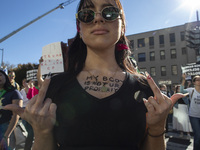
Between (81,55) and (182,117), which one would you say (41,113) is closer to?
(81,55)

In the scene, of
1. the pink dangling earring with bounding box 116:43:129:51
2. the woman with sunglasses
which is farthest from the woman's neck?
the pink dangling earring with bounding box 116:43:129:51

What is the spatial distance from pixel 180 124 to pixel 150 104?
6.66 m

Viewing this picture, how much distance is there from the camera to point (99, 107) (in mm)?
1080

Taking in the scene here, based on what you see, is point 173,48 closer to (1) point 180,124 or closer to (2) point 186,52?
(2) point 186,52

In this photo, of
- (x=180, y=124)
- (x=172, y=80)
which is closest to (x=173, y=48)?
(x=172, y=80)

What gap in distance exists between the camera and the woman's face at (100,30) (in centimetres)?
124

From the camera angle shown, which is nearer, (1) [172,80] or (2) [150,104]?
(2) [150,104]

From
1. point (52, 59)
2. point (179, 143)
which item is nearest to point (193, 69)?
point (179, 143)

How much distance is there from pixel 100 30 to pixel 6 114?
9.06 ft

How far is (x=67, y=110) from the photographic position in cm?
112

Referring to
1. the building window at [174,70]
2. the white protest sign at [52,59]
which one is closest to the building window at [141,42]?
the building window at [174,70]

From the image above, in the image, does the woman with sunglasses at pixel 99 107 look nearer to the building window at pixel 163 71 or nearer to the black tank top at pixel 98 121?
the black tank top at pixel 98 121

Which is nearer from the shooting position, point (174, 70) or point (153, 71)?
point (174, 70)

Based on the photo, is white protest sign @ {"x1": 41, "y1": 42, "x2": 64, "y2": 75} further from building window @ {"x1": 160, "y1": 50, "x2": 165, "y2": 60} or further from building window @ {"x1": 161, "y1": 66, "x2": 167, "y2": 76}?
building window @ {"x1": 160, "y1": 50, "x2": 165, "y2": 60}
